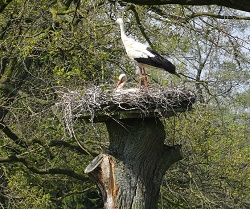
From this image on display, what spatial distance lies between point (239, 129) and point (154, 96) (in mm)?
7577

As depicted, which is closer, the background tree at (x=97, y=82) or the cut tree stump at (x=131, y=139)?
the cut tree stump at (x=131, y=139)

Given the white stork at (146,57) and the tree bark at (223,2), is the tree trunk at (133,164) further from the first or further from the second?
the tree bark at (223,2)

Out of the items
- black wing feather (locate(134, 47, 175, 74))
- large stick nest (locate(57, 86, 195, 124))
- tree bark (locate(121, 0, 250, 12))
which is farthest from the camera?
black wing feather (locate(134, 47, 175, 74))

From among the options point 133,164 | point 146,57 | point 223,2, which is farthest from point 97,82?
point 223,2

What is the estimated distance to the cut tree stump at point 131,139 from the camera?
573cm

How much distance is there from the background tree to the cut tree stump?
1695 mm

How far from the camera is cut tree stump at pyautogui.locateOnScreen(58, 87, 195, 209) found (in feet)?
18.8

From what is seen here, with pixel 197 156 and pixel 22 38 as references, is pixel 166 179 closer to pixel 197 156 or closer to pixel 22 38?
pixel 197 156

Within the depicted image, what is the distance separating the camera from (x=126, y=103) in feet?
18.7

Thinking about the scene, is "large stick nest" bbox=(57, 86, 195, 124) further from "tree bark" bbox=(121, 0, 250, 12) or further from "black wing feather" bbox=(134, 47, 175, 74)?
"tree bark" bbox=(121, 0, 250, 12)

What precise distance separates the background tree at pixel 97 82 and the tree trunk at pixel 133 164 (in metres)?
1.67

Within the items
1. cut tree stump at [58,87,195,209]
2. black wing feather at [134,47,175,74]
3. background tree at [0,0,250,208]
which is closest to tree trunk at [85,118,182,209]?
cut tree stump at [58,87,195,209]

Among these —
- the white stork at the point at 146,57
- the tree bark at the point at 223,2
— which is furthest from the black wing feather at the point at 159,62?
the tree bark at the point at 223,2

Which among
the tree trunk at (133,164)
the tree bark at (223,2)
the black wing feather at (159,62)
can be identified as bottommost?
the tree trunk at (133,164)
